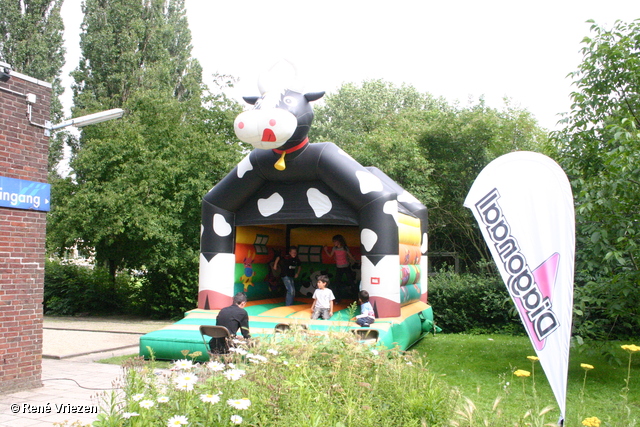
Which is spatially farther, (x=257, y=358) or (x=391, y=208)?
(x=391, y=208)

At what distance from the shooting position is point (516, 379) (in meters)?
7.16

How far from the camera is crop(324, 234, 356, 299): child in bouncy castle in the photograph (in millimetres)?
10516

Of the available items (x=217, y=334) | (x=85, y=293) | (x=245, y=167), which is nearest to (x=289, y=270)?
(x=245, y=167)

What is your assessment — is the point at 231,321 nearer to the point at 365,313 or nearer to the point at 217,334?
the point at 217,334

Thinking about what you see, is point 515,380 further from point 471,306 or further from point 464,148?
point 464,148

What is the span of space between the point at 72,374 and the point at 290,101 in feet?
15.4

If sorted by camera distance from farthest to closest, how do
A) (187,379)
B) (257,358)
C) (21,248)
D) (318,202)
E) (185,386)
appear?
(318,202) < (21,248) < (257,358) < (187,379) < (185,386)

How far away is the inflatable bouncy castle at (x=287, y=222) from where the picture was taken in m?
8.06

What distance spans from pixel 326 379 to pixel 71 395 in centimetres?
358

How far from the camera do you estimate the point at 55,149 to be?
68.0ft

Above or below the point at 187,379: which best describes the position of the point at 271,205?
above

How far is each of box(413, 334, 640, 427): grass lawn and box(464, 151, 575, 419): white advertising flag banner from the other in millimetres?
445

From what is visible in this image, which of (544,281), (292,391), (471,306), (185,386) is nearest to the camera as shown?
(185,386)

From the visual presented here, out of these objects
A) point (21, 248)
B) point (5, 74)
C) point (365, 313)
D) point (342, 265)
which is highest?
point (5, 74)
